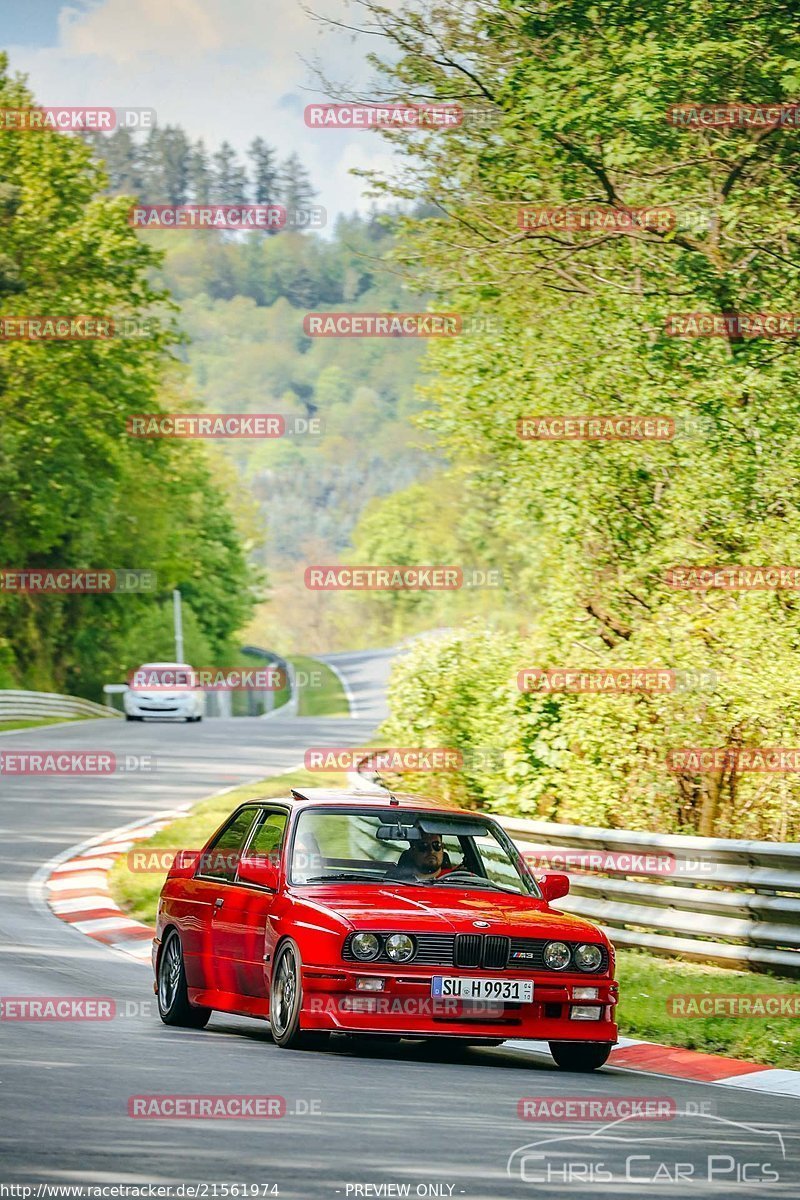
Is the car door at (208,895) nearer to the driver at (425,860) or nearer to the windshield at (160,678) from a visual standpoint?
the driver at (425,860)

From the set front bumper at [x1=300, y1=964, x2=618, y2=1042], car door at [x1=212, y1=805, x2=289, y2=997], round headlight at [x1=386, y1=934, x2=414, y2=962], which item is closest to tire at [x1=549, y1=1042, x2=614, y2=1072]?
front bumper at [x1=300, y1=964, x2=618, y2=1042]

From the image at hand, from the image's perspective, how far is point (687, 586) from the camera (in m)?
17.5

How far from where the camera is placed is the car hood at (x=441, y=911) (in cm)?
906

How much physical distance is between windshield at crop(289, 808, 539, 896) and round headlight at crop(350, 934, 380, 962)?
78 cm

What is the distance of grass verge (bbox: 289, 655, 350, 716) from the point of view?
87.4 m

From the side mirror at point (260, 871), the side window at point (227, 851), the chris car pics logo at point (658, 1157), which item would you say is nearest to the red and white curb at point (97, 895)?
the side window at point (227, 851)

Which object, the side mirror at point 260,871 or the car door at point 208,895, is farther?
the car door at point 208,895

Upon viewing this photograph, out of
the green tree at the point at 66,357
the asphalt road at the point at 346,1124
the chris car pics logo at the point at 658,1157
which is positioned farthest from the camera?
the green tree at the point at 66,357

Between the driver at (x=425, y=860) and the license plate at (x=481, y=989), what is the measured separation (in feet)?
3.27

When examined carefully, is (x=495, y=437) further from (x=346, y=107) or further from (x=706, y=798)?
(x=706, y=798)

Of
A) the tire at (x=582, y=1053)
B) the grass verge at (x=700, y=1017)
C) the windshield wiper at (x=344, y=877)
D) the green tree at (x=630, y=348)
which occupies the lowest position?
the grass verge at (x=700, y=1017)

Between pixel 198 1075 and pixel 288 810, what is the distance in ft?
7.71

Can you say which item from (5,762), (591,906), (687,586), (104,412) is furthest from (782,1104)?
(104,412)

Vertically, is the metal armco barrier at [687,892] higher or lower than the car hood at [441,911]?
lower
